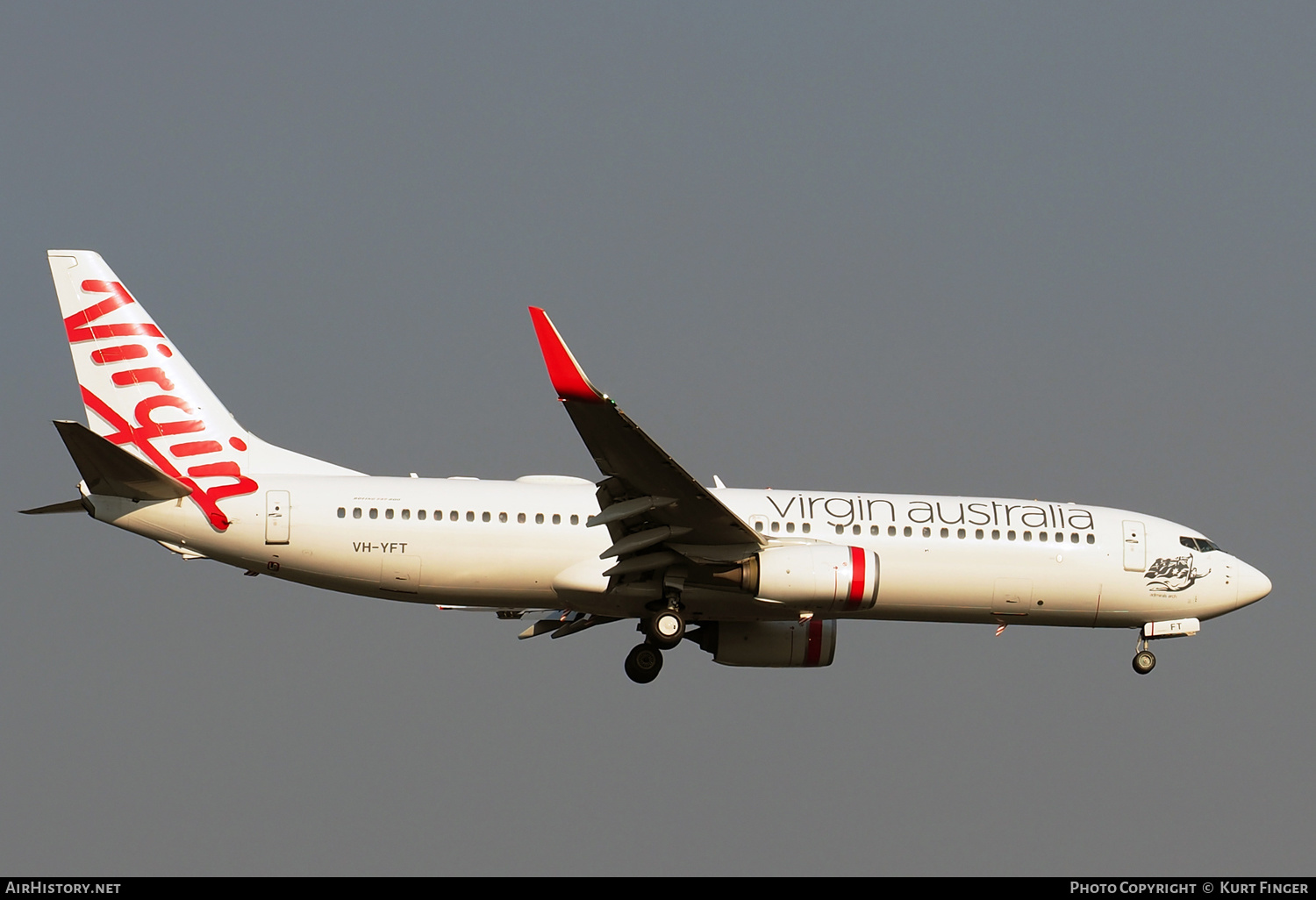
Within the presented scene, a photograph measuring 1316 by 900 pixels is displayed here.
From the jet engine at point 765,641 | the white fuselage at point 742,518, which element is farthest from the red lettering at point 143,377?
the jet engine at point 765,641

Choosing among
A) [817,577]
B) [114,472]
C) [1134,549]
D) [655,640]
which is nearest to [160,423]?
[114,472]

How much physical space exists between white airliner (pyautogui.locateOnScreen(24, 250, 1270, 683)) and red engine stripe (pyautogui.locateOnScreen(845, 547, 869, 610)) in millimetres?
29

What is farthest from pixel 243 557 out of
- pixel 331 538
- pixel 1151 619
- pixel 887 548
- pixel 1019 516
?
pixel 1151 619

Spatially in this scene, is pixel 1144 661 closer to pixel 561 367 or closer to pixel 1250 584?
pixel 1250 584

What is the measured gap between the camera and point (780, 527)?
26.6 meters

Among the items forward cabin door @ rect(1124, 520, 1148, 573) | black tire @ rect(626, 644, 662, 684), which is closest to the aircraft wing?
black tire @ rect(626, 644, 662, 684)

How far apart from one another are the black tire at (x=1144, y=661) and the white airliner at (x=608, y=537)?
0.05 metres

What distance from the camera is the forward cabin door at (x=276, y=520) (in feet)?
82.5

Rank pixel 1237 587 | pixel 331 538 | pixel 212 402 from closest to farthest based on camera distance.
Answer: pixel 331 538 < pixel 212 402 < pixel 1237 587

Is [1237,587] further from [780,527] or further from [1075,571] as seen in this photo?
[780,527]

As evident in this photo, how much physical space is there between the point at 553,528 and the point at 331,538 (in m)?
3.83

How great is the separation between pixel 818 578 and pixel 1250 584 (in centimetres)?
1008

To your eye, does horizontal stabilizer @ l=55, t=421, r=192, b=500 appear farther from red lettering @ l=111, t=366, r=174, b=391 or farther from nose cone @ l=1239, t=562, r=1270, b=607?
nose cone @ l=1239, t=562, r=1270, b=607

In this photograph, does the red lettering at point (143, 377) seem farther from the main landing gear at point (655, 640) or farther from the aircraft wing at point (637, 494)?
the main landing gear at point (655, 640)
